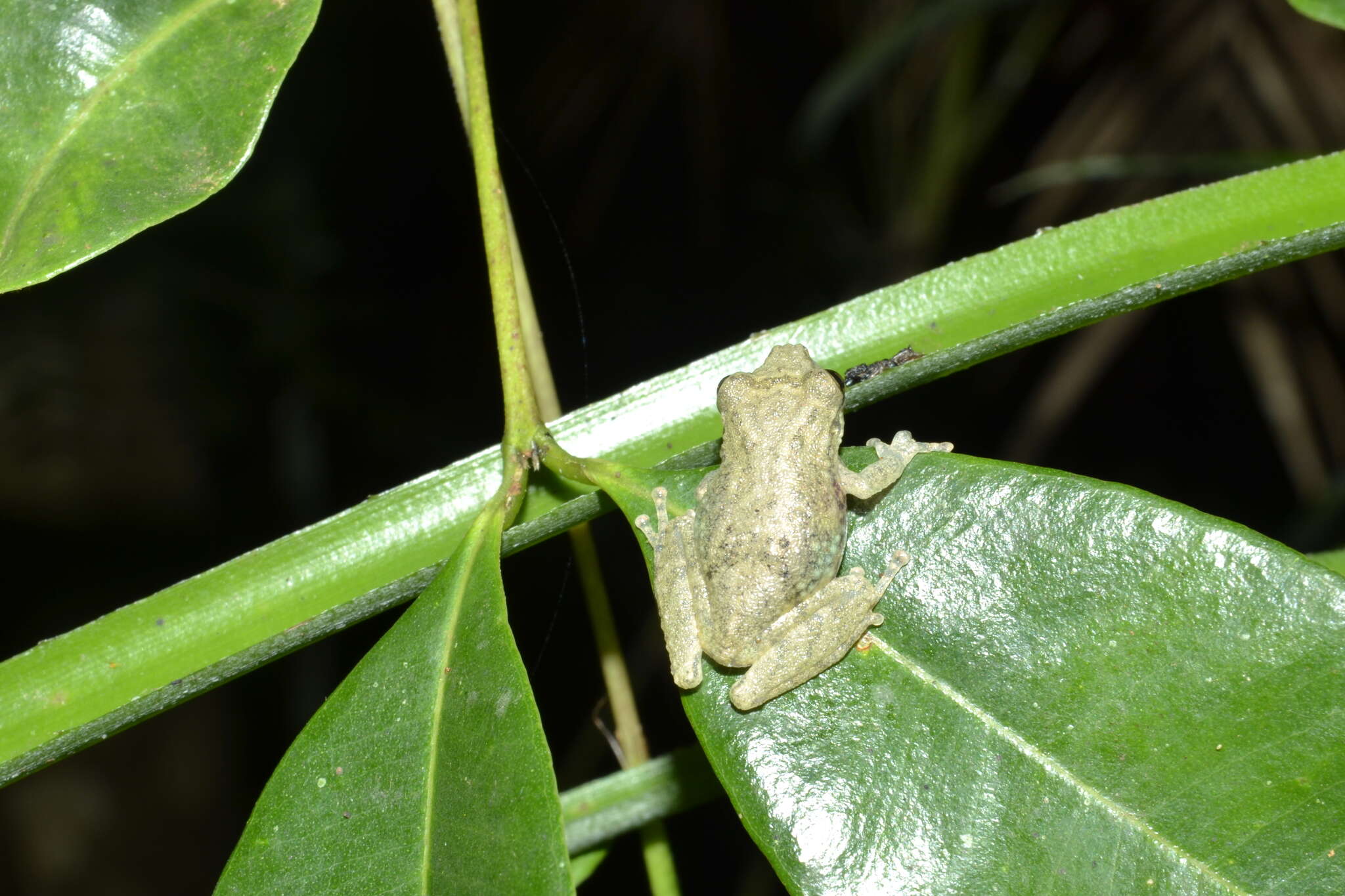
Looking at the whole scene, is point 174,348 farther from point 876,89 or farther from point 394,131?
point 876,89

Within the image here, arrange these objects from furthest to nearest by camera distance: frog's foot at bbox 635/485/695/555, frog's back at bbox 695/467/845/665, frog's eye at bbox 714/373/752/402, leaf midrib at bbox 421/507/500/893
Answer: frog's back at bbox 695/467/845/665 < frog's eye at bbox 714/373/752/402 < frog's foot at bbox 635/485/695/555 < leaf midrib at bbox 421/507/500/893

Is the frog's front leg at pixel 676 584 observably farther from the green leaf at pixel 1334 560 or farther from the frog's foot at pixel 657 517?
the green leaf at pixel 1334 560

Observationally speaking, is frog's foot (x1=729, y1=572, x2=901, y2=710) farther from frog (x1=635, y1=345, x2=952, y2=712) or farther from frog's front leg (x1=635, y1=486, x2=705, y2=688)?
frog's front leg (x1=635, y1=486, x2=705, y2=688)

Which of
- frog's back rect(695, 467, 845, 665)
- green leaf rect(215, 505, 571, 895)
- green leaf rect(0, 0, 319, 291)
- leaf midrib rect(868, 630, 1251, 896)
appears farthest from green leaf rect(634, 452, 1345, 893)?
green leaf rect(0, 0, 319, 291)

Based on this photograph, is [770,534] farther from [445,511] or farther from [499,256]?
[499,256]

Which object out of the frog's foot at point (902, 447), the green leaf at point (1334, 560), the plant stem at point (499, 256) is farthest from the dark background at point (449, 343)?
the plant stem at point (499, 256)

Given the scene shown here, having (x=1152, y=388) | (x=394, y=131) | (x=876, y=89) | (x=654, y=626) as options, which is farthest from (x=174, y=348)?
(x=1152, y=388)

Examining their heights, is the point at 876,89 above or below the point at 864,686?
above

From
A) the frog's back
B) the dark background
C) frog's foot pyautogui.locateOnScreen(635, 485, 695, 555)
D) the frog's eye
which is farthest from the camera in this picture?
the dark background
